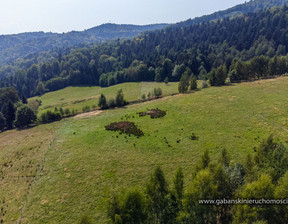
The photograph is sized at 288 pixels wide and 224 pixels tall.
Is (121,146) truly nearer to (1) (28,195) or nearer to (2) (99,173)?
(2) (99,173)

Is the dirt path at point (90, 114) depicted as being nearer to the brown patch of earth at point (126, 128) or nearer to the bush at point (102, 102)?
the bush at point (102, 102)

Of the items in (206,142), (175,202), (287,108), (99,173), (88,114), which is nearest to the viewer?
(175,202)

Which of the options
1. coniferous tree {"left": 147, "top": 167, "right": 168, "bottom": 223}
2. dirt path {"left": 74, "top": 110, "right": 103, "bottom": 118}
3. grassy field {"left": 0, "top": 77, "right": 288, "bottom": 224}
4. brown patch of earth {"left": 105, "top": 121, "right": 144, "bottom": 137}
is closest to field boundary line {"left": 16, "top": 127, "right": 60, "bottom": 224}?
grassy field {"left": 0, "top": 77, "right": 288, "bottom": 224}

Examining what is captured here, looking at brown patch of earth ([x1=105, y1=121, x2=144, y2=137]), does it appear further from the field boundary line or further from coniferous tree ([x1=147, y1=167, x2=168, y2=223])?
coniferous tree ([x1=147, y1=167, x2=168, y2=223])

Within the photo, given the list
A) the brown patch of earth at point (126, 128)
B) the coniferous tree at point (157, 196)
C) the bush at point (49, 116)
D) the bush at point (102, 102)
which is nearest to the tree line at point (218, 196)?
the coniferous tree at point (157, 196)

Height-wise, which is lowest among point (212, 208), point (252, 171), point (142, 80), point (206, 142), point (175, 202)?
point (142, 80)

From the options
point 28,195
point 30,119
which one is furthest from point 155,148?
point 30,119

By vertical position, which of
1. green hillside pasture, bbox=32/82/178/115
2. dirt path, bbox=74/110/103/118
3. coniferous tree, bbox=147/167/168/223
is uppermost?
coniferous tree, bbox=147/167/168/223
